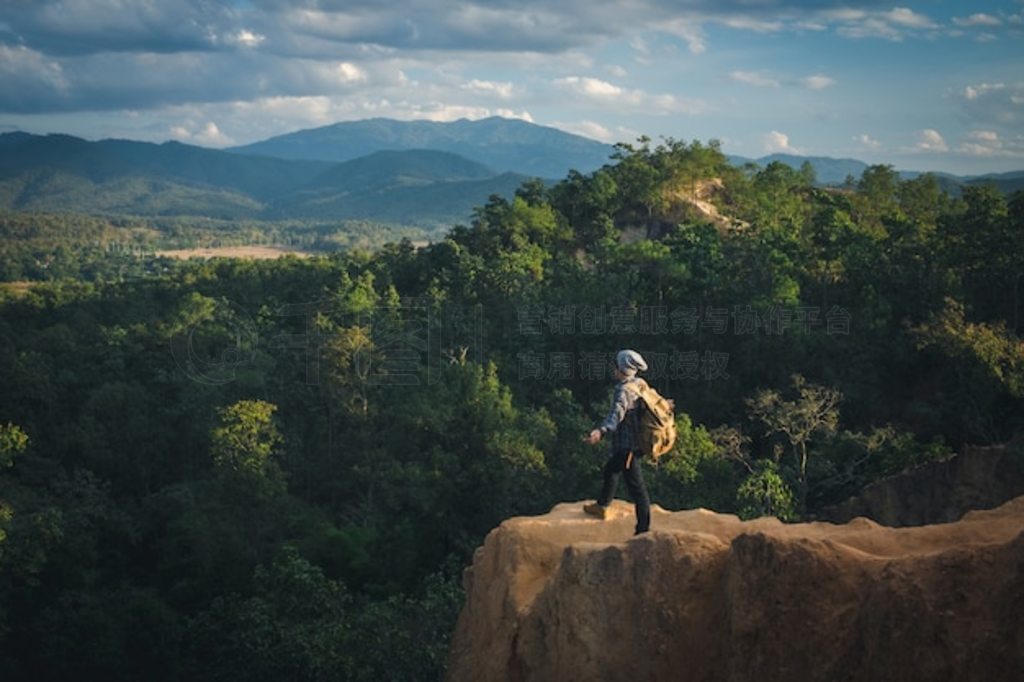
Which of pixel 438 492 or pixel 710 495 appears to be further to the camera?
pixel 438 492

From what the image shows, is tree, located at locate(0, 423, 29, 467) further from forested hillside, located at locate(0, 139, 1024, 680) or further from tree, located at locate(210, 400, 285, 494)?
tree, located at locate(210, 400, 285, 494)

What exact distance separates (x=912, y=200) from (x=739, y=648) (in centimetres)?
4078

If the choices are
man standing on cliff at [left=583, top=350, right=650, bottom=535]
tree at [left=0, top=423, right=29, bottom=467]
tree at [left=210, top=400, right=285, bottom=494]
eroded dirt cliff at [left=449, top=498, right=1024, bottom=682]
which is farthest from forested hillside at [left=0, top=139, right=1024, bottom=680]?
man standing on cliff at [left=583, top=350, right=650, bottom=535]

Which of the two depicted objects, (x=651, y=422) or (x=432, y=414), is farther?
(x=432, y=414)

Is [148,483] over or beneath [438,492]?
beneath

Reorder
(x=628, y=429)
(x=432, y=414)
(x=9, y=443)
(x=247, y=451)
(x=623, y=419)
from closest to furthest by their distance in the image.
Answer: (x=623, y=419)
(x=628, y=429)
(x=9, y=443)
(x=247, y=451)
(x=432, y=414)

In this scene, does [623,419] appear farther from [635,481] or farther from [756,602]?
[756,602]

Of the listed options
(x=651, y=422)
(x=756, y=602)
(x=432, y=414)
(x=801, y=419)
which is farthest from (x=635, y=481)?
(x=432, y=414)

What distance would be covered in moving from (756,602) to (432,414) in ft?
68.3

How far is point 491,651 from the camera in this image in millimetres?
9859

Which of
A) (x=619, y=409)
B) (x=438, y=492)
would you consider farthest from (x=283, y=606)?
(x=619, y=409)

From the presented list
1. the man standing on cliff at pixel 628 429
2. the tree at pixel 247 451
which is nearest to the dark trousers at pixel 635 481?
the man standing on cliff at pixel 628 429

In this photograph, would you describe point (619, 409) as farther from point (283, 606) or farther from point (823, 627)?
point (283, 606)

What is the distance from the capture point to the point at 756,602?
766cm
